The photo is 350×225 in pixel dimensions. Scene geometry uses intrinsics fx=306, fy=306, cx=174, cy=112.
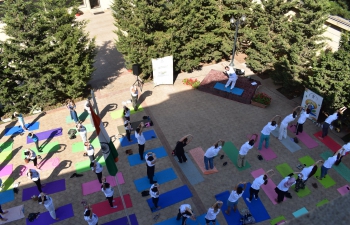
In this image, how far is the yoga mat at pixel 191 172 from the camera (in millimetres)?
13740

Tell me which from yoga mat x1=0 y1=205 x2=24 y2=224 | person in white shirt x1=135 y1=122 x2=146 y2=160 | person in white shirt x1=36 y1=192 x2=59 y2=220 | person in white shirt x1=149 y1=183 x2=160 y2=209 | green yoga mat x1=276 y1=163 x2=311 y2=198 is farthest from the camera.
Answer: person in white shirt x1=135 y1=122 x2=146 y2=160

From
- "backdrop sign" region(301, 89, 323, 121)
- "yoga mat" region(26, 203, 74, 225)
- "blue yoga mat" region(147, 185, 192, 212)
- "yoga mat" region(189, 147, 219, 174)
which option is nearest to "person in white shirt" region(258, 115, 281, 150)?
"yoga mat" region(189, 147, 219, 174)

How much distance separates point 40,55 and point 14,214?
838 centimetres

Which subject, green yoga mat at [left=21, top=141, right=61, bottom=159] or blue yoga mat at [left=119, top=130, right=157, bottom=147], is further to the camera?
blue yoga mat at [left=119, top=130, right=157, bottom=147]

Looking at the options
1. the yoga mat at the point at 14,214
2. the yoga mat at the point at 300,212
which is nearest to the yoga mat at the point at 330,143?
the yoga mat at the point at 300,212

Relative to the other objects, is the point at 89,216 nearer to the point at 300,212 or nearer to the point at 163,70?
the point at 300,212

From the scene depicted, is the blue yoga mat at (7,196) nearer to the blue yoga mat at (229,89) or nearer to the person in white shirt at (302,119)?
the blue yoga mat at (229,89)

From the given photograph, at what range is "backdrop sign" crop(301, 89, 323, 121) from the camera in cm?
1631

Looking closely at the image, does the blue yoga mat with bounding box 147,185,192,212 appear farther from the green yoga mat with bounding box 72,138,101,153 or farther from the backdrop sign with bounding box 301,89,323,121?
the backdrop sign with bounding box 301,89,323,121

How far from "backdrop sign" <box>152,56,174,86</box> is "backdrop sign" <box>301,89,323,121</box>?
820 centimetres

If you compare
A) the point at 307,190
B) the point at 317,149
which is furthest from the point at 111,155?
the point at 317,149

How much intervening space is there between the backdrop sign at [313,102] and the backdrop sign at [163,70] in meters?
8.20

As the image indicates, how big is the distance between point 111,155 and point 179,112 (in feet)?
24.1

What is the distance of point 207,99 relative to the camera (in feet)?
62.1
